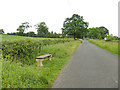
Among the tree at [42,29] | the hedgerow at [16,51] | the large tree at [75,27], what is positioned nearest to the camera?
the hedgerow at [16,51]

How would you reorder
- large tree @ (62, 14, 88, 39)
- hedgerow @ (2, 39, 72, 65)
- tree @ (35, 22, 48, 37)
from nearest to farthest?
hedgerow @ (2, 39, 72, 65) → large tree @ (62, 14, 88, 39) → tree @ (35, 22, 48, 37)

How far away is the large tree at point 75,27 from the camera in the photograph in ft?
174

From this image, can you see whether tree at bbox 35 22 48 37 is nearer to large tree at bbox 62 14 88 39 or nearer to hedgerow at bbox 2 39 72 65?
large tree at bbox 62 14 88 39

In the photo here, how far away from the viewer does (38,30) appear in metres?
102

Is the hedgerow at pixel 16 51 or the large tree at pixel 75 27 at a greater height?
the large tree at pixel 75 27

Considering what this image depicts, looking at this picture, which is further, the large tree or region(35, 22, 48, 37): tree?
region(35, 22, 48, 37): tree

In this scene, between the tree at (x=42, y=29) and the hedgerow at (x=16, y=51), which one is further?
the tree at (x=42, y=29)

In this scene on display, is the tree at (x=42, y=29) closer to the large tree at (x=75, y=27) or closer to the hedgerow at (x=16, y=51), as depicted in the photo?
the large tree at (x=75, y=27)

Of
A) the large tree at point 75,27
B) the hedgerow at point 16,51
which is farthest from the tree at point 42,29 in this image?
the hedgerow at point 16,51

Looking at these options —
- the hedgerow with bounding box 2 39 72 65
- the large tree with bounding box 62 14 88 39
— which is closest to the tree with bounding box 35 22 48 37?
the large tree with bounding box 62 14 88 39

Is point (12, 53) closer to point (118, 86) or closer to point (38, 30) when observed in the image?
point (118, 86)

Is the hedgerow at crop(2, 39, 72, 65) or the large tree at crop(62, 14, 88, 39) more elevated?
the large tree at crop(62, 14, 88, 39)

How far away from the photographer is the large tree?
53.1 metres

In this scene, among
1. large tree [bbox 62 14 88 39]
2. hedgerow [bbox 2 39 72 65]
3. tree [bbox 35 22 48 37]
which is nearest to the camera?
hedgerow [bbox 2 39 72 65]
